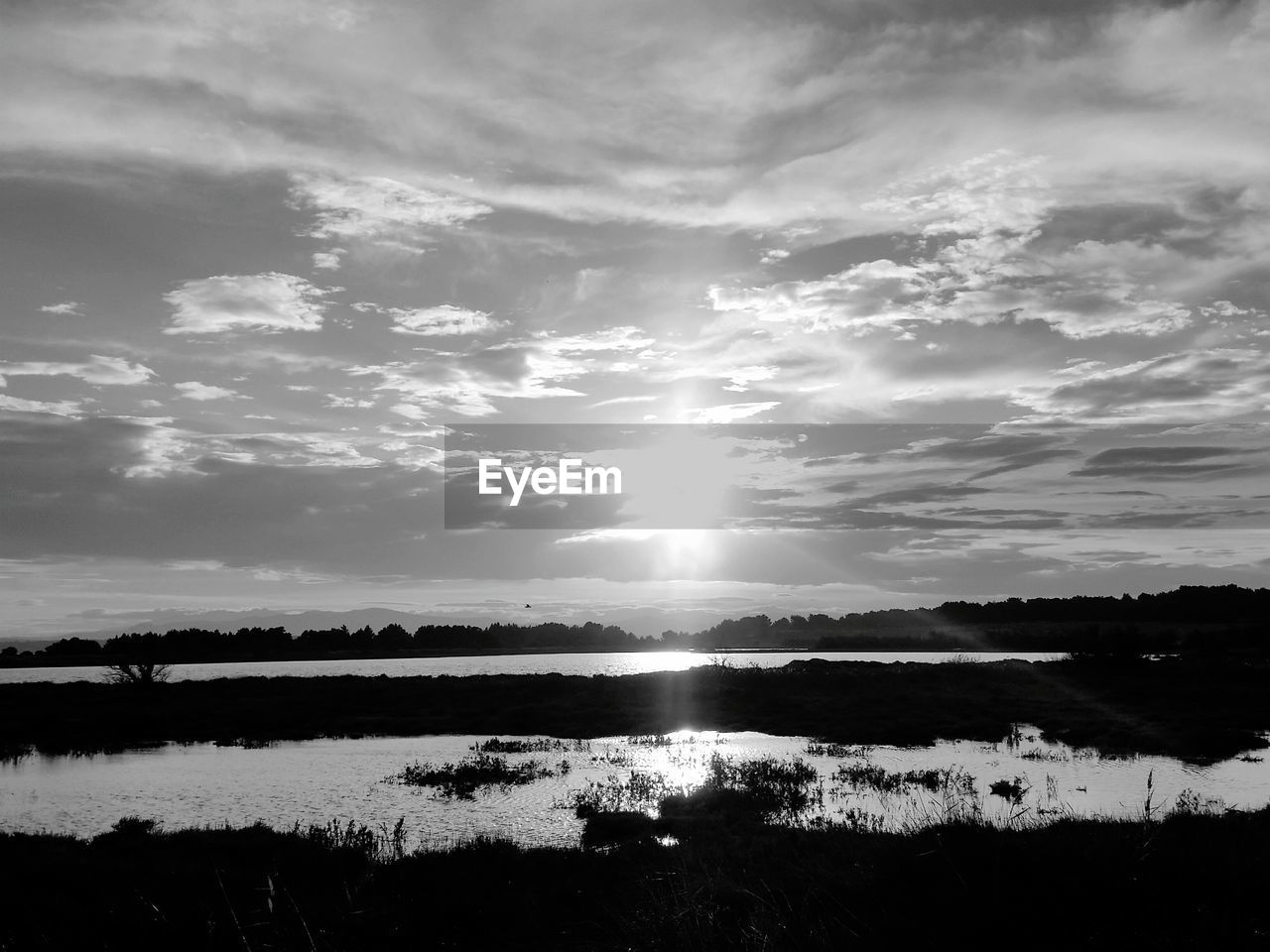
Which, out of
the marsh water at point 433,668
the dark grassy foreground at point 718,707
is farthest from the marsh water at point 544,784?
the marsh water at point 433,668

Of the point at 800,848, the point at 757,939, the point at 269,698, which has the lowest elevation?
the point at 269,698

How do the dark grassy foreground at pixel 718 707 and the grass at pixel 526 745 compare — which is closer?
the grass at pixel 526 745

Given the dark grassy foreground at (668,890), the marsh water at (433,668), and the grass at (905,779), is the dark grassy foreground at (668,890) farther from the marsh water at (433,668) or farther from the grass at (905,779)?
the marsh water at (433,668)

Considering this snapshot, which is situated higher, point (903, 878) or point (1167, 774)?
point (903, 878)

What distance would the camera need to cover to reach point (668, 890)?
12289 millimetres

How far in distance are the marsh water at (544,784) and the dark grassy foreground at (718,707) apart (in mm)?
4260

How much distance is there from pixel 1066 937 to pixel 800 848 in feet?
28.8

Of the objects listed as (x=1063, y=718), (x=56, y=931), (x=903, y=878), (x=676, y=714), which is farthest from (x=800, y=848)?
(x=676, y=714)

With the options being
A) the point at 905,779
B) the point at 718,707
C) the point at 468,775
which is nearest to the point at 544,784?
the point at 468,775

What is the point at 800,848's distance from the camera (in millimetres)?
15461

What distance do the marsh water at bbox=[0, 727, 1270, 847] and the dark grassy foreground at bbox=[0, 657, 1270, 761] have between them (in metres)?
4.26

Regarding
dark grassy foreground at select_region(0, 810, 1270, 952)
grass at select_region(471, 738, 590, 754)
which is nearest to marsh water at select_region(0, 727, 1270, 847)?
grass at select_region(471, 738, 590, 754)

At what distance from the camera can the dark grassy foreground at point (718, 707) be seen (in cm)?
3903

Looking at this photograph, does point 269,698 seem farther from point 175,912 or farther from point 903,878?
point 903,878
